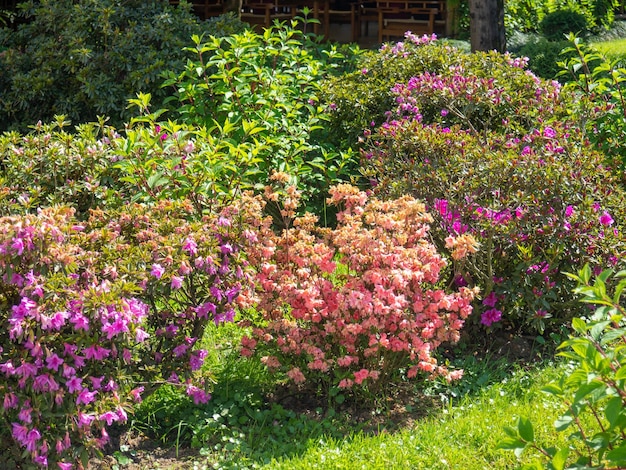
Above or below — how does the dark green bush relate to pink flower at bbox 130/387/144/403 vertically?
above

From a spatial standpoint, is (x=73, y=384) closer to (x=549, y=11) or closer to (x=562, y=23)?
(x=562, y=23)

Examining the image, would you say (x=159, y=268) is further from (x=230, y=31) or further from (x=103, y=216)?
(x=230, y=31)

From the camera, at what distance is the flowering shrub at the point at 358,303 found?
390cm

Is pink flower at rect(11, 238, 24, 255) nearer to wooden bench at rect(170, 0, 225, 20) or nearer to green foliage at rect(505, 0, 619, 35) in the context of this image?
wooden bench at rect(170, 0, 225, 20)

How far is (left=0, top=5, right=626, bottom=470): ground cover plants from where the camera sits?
11.0ft

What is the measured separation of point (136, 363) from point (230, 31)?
4.44 meters

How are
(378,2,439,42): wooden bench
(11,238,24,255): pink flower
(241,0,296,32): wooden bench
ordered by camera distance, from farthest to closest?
(378,2,439,42): wooden bench, (241,0,296,32): wooden bench, (11,238,24,255): pink flower

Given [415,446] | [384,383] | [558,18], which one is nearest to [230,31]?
[384,383]

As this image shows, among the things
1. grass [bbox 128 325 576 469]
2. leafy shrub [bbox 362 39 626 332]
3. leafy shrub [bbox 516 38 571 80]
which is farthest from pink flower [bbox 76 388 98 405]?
leafy shrub [bbox 516 38 571 80]

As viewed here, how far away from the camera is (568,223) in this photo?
4594 millimetres

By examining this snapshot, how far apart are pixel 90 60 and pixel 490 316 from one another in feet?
13.9

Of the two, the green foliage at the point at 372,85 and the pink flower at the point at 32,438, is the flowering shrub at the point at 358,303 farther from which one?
the green foliage at the point at 372,85

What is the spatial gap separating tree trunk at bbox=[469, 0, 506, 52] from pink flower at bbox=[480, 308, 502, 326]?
16.1 feet

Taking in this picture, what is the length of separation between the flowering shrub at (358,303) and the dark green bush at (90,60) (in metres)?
3.32
